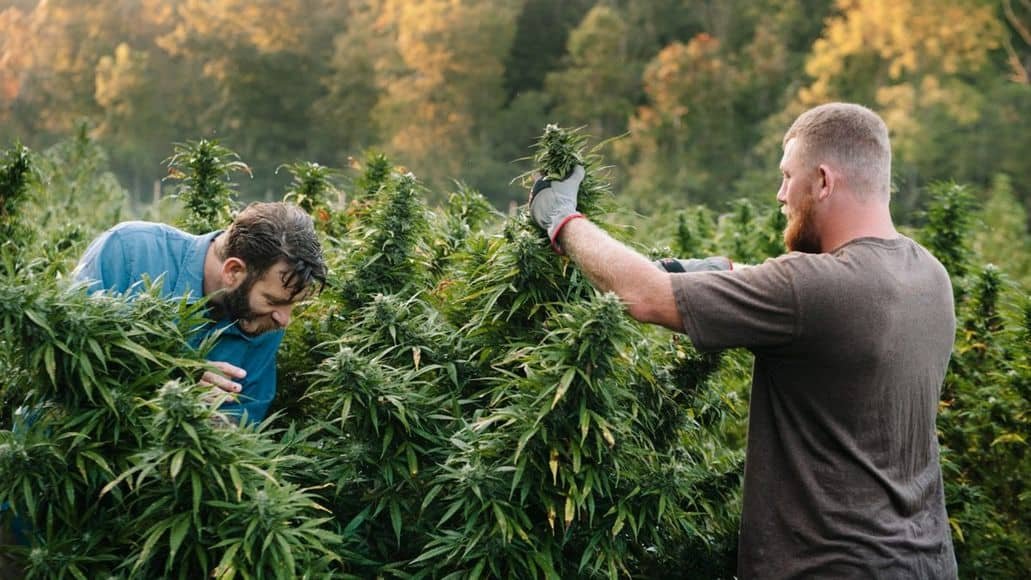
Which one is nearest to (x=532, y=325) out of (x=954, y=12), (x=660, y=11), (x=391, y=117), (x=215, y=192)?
(x=215, y=192)

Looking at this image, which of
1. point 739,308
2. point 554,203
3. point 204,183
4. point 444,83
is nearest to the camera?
point 739,308

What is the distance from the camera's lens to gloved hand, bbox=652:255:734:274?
3051 mm

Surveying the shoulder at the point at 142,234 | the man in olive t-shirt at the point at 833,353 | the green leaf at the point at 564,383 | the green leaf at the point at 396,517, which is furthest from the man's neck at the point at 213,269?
the green leaf at the point at 564,383

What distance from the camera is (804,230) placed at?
3.02 meters

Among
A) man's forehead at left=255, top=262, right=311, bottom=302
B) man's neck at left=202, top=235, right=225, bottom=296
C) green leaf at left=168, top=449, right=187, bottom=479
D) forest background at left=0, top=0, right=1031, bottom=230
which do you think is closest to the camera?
green leaf at left=168, top=449, right=187, bottom=479

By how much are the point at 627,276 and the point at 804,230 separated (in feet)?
2.10

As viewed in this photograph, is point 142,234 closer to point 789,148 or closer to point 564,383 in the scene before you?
point 564,383

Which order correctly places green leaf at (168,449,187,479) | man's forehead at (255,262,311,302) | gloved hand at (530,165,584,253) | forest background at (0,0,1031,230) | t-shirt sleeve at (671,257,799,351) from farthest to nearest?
1. forest background at (0,0,1031,230)
2. man's forehead at (255,262,311,302)
3. gloved hand at (530,165,584,253)
4. t-shirt sleeve at (671,257,799,351)
5. green leaf at (168,449,187,479)

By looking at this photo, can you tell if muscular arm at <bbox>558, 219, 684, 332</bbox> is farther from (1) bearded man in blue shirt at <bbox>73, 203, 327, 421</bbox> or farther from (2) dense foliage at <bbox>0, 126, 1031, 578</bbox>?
(1) bearded man in blue shirt at <bbox>73, 203, 327, 421</bbox>

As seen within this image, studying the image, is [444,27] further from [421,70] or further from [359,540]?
[359,540]

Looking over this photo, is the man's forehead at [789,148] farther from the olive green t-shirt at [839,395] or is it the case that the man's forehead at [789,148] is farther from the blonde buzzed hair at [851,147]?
the olive green t-shirt at [839,395]

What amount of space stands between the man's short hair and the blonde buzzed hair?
1.66 meters

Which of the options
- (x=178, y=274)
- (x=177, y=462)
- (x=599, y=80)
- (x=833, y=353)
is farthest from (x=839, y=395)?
(x=599, y=80)

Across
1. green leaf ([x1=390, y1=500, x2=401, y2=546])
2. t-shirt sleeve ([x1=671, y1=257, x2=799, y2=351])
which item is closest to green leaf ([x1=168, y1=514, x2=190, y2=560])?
green leaf ([x1=390, y1=500, x2=401, y2=546])
